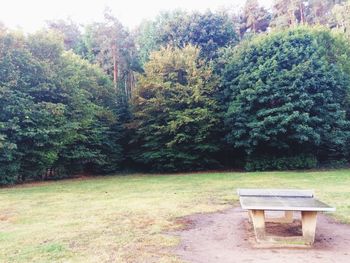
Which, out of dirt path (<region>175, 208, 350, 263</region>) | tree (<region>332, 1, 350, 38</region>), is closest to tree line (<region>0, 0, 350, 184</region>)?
tree (<region>332, 1, 350, 38</region>)

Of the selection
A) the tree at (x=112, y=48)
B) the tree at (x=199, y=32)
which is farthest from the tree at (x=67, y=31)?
the tree at (x=199, y=32)

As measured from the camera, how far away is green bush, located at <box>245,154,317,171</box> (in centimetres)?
2003

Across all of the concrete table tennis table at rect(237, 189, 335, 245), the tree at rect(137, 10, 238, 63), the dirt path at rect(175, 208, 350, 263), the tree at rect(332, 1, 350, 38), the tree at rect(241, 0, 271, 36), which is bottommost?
the dirt path at rect(175, 208, 350, 263)

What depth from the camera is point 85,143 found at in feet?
68.5

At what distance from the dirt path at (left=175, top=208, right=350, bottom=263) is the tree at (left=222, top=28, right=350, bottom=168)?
1233cm

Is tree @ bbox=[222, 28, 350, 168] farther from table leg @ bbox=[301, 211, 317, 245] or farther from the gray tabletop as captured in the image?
table leg @ bbox=[301, 211, 317, 245]

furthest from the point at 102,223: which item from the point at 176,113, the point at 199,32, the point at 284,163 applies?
the point at 199,32

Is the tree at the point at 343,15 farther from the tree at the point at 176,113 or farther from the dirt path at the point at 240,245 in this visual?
the dirt path at the point at 240,245

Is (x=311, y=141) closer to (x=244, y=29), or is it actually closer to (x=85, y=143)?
(x=85, y=143)

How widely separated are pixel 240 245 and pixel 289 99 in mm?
14797

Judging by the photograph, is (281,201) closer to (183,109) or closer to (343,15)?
(183,109)

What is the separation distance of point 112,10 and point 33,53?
15996mm

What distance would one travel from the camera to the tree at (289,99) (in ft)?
61.5

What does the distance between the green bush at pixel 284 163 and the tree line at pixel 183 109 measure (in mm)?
58
